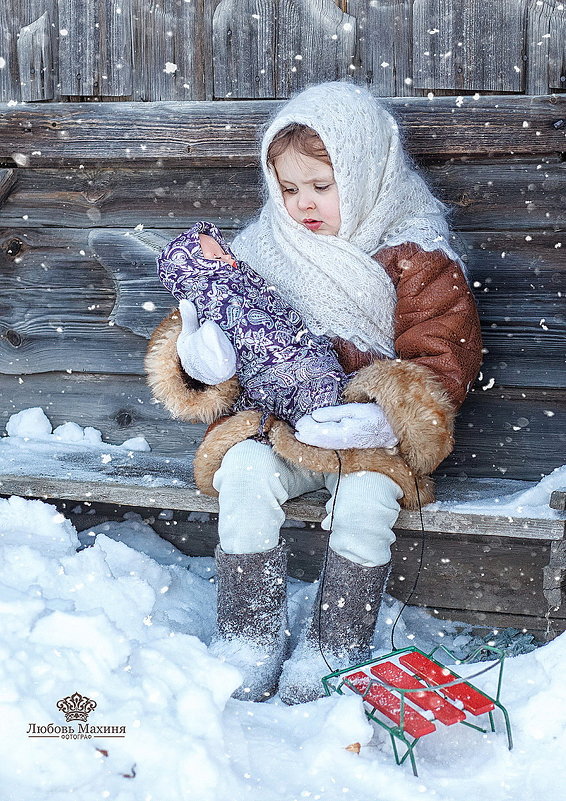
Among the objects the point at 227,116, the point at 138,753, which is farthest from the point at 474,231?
the point at 138,753

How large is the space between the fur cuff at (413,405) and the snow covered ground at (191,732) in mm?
584

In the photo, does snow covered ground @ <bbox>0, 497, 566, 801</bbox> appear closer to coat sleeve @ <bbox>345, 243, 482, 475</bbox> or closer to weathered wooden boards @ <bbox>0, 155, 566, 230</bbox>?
coat sleeve @ <bbox>345, 243, 482, 475</bbox>

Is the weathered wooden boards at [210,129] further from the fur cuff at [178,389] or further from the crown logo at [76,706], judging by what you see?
the crown logo at [76,706]

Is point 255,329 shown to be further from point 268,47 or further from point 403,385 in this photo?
point 268,47

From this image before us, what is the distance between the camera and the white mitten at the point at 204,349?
2.45 m

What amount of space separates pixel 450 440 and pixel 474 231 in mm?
829

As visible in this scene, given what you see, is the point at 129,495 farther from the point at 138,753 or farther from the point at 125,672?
the point at 138,753

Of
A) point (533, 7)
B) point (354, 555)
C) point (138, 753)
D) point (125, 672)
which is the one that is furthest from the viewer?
point (533, 7)

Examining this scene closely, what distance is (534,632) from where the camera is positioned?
2.96m

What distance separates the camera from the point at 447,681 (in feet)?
6.79

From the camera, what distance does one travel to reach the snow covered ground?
1786 mm

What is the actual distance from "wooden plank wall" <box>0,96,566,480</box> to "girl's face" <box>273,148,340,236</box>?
1.15 feet

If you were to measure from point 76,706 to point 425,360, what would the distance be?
49.0 inches

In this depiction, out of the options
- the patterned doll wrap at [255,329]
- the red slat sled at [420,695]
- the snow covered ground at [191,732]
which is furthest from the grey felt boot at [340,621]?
the patterned doll wrap at [255,329]
